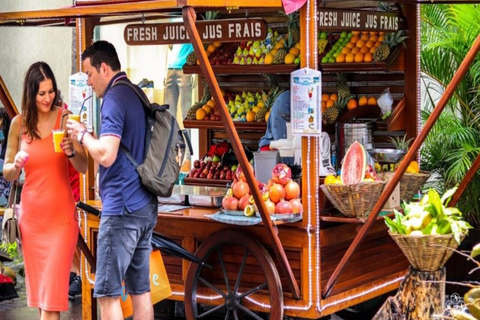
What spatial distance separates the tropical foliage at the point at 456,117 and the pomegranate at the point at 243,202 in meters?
2.33

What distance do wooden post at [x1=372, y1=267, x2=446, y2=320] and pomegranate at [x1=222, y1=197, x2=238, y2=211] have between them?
1788 mm

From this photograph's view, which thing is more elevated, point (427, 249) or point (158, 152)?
point (158, 152)

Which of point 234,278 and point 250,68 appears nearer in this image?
point 234,278

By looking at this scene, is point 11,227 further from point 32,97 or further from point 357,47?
point 357,47

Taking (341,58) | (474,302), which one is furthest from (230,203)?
(474,302)

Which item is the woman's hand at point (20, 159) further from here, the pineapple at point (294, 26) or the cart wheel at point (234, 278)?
the pineapple at point (294, 26)

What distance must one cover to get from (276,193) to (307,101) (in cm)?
70

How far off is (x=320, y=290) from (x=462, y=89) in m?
→ 3.05

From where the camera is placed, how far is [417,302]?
19.8 feet

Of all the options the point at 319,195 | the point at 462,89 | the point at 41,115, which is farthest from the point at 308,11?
the point at 462,89

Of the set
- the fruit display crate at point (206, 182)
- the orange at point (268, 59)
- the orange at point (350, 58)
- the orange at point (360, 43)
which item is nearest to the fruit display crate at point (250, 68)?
the orange at point (268, 59)

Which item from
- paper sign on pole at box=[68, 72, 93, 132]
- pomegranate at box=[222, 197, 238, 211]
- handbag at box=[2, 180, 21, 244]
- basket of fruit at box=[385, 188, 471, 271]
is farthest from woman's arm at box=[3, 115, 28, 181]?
basket of fruit at box=[385, 188, 471, 271]

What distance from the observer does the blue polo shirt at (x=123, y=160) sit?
21.5ft

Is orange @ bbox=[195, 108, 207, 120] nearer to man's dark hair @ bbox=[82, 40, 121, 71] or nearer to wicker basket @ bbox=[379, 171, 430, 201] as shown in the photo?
wicker basket @ bbox=[379, 171, 430, 201]
